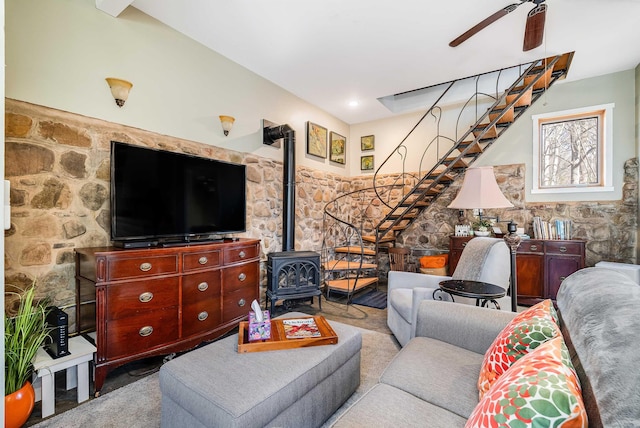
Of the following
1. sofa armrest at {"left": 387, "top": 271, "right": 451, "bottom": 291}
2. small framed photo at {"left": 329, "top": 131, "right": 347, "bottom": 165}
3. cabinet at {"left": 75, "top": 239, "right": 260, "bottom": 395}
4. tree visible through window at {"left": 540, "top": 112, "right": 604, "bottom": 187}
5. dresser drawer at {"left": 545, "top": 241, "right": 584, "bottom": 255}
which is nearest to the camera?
cabinet at {"left": 75, "top": 239, "right": 260, "bottom": 395}

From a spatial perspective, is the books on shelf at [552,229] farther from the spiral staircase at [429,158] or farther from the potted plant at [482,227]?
the spiral staircase at [429,158]

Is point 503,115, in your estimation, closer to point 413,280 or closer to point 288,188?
point 413,280

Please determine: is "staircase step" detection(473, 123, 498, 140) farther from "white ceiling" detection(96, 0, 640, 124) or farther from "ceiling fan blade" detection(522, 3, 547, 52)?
"ceiling fan blade" detection(522, 3, 547, 52)

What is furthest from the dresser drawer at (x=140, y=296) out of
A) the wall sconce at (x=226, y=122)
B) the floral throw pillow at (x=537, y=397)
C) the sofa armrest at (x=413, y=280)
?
the floral throw pillow at (x=537, y=397)

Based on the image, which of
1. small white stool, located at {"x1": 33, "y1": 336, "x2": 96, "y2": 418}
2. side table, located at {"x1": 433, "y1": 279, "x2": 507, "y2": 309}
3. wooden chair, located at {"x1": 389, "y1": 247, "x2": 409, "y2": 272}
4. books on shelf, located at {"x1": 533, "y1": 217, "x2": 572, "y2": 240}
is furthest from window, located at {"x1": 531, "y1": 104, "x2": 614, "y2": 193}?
small white stool, located at {"x1": 33, "y1": 336, "x2": 96, "y2": 418}

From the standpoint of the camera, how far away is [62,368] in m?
1.81

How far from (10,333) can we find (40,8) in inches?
86.9

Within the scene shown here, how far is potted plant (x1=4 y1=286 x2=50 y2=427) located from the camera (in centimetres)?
155

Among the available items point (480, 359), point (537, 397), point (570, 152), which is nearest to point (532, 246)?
point (570, 152)

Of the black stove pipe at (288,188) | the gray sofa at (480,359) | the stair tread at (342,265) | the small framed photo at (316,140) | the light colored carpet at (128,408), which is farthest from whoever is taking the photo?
the small framed photo at (316,140)

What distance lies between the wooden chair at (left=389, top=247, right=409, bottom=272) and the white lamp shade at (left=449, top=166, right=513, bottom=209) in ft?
7.69

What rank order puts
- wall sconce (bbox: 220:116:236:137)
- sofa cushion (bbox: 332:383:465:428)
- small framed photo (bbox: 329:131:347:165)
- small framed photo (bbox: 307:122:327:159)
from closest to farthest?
sofa cushion (bbox: 332:383:465:428) → wall sconce (bbox: 220:116:236:137) → small framed photo (bbox: 307:122:327:159) → small framed photo (bbox: 329:131:347:165)

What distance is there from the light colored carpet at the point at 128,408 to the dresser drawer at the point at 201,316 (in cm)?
38

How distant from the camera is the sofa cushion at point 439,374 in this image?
4.01 ft
